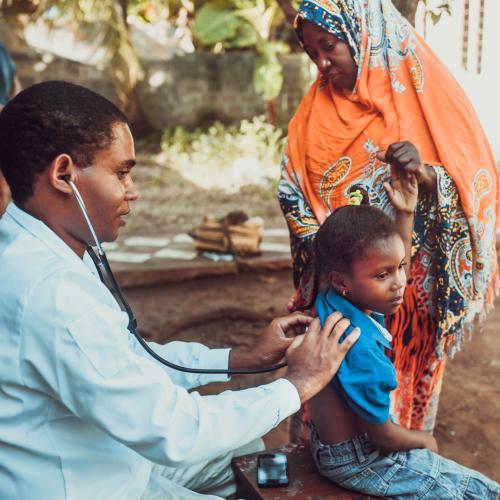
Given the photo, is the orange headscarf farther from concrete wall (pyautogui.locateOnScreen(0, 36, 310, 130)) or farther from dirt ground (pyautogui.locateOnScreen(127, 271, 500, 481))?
concrete wall (pyautogui.locateOnScreen(0, 36, 310, 130))

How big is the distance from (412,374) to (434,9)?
82.7 inches

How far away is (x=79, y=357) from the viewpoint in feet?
3.43

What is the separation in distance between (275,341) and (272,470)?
444 millimetres

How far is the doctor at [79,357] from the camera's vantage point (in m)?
1.07

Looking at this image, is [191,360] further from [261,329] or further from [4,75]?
[4,75]

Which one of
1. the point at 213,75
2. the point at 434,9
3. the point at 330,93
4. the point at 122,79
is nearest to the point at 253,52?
the point at 213,75

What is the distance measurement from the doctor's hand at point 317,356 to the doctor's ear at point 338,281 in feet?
0.55

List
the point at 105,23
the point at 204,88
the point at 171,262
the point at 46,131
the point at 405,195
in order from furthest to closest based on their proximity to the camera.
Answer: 1. the point at 204,88
2. the point at 105,23
3. the point at 171,262
4. the point at 405,195
5. the point at 46,131

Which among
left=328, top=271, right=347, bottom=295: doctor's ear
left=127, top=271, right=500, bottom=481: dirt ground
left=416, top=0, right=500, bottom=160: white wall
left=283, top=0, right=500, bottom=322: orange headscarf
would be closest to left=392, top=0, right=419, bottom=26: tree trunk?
left=283, top=0, right=500, bottom=322: orange headscarf

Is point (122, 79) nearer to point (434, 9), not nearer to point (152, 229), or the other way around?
point (152, 229)

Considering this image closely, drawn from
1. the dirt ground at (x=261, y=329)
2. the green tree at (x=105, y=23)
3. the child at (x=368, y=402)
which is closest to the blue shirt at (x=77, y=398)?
the child at (x=368, y=402)

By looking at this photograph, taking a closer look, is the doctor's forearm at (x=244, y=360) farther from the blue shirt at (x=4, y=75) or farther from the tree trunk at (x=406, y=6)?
the blue shirt at (x=4, y=75)

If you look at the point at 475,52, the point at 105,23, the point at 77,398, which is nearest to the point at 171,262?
the point at 77,398

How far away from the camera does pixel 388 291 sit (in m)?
1.49
